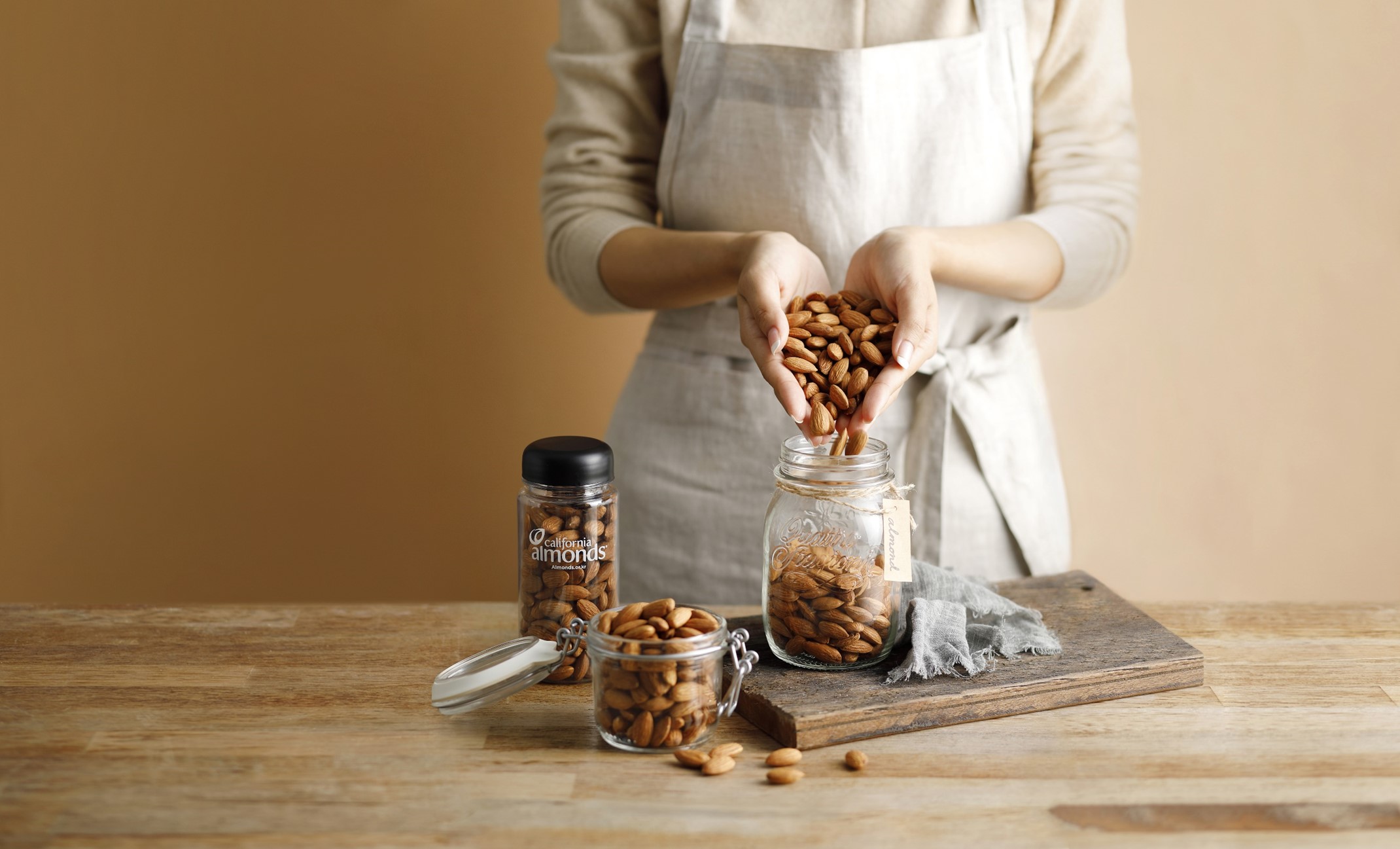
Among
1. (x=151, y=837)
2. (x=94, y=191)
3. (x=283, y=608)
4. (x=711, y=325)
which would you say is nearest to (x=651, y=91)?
(x=711, y=325)

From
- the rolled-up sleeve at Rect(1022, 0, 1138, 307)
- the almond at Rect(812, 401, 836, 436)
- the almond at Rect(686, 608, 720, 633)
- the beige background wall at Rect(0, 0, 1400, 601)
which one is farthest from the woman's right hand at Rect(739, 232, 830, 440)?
the beige background wall at Rect(0, 0, 1400, 601)

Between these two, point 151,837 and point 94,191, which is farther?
point 94,191

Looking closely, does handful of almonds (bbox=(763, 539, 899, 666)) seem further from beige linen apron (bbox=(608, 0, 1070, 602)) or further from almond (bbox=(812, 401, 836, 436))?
beige linen apron (bbox=(608, 0, 1070, 602))

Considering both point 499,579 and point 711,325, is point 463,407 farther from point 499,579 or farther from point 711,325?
point 711,325

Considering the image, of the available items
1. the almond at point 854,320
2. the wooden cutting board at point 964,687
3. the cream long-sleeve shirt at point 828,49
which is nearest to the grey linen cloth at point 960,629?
the wooden cutting board at point 964,687

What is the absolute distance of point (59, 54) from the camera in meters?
1.76

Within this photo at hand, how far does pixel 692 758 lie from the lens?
0.83 meters

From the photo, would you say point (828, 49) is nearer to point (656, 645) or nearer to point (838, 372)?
point (838, 372)

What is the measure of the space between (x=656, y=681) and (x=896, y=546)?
9.2 inches

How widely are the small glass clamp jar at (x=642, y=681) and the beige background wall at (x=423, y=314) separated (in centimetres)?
103

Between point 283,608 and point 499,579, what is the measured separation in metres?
0.78

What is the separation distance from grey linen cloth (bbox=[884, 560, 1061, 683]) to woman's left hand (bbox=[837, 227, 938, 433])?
0.16 metres

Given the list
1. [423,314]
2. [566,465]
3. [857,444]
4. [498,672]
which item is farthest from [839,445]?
[423,314]

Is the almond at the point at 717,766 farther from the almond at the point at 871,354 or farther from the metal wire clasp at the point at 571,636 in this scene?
the almond at the point at 871,354
